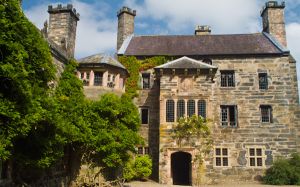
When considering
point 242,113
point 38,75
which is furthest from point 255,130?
point 38,75

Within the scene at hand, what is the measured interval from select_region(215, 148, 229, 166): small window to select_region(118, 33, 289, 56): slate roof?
7.04 metres

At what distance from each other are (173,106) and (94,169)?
280 inches

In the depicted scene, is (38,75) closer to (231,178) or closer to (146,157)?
(146,157)

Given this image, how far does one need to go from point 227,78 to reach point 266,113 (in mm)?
3702

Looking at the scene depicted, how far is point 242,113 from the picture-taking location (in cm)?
2214

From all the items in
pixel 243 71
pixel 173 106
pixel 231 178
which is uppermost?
pixel 243 71

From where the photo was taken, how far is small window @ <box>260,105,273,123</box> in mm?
22109

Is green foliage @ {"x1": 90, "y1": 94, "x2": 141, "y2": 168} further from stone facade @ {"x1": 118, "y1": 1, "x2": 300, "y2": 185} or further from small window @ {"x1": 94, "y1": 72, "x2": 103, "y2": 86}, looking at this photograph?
stone facade @ {"x1": 118, "y1": 1, "x2": 300, "y2": 185}

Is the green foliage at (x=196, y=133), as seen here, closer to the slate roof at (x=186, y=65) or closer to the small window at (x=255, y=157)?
the slate roof at (x=186, y=65)

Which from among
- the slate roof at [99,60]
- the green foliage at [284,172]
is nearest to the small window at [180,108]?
the slate roof at [99,60]

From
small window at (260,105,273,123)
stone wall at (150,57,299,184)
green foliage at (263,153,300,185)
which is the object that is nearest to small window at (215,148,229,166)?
stone wall at (150,57,299,184)

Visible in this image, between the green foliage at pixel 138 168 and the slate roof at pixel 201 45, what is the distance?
798 cm

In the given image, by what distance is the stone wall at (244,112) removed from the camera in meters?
20.4

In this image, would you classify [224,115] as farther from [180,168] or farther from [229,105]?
[180,168]
